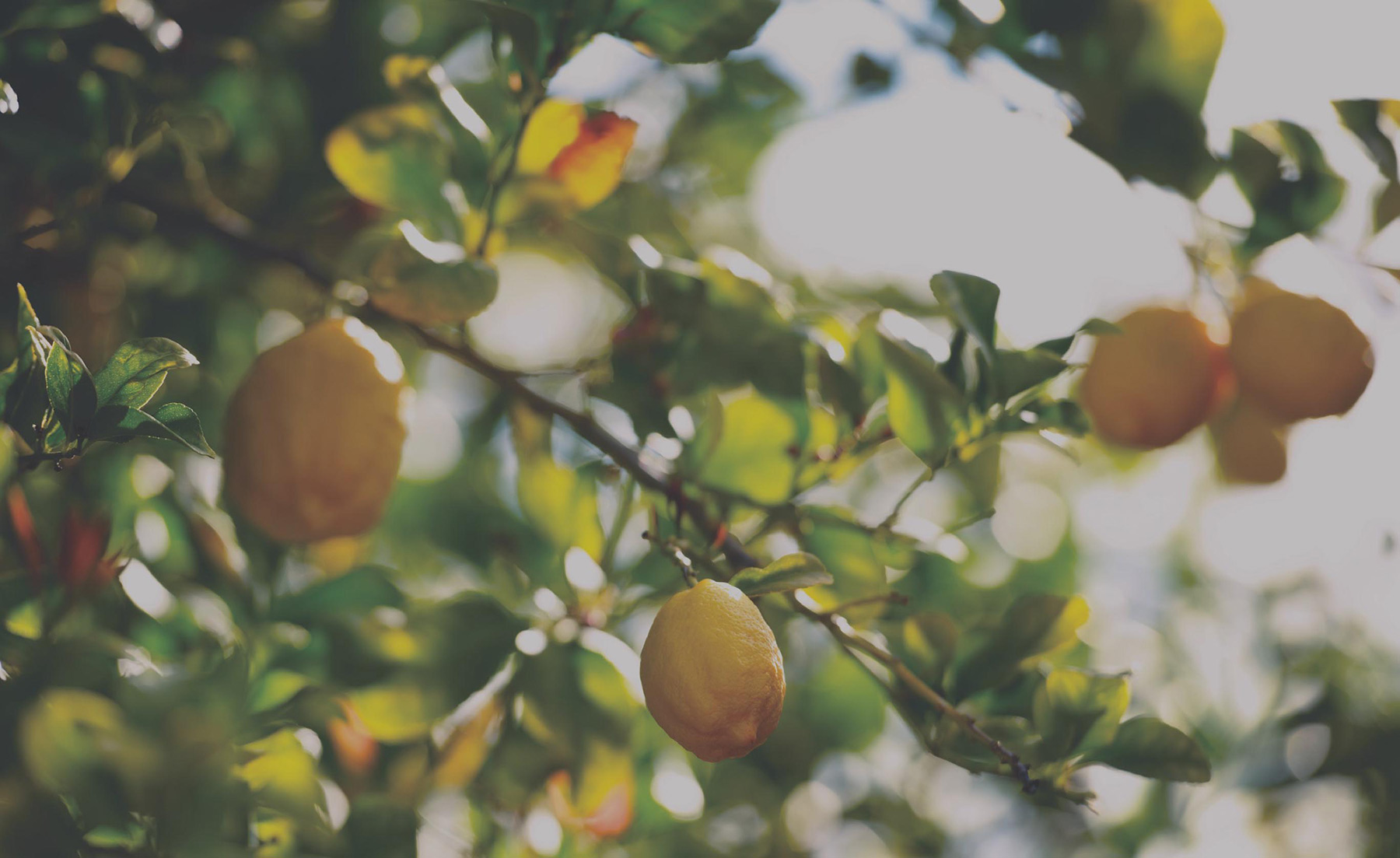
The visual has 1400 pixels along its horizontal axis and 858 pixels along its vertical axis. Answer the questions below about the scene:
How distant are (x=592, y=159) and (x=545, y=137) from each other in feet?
0.13

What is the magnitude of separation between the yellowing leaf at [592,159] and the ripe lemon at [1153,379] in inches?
18.5

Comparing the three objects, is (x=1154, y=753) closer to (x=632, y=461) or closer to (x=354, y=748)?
(x=632, y=461)

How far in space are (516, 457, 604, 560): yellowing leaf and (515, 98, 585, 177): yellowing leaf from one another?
0.84 feet

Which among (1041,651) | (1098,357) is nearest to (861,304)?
(1098,357)

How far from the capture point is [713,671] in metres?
0.44

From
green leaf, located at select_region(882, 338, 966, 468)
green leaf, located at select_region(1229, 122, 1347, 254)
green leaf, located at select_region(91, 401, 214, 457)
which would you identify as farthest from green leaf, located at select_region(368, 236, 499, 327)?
green leaf, located at select_region(1229, 122, 1347, 254)

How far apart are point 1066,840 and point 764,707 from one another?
1.20 meters

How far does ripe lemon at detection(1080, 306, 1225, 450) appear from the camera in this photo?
2.78 feet

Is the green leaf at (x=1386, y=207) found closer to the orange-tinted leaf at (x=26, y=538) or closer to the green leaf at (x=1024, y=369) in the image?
the green leaf at (x=1024, y=369)

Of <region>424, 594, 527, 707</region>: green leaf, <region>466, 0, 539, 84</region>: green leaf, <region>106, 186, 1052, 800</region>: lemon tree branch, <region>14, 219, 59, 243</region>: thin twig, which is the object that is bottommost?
<region>424, 594, 527, 707</region>: green leaf

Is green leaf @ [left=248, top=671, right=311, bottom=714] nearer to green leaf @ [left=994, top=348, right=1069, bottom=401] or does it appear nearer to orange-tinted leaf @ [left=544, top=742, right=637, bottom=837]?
orange-tinted leaf @ [left=544, top=742, right=637, bottom=837]

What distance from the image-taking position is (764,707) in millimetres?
462

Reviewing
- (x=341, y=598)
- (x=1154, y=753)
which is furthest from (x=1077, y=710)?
(x=341, y=598)

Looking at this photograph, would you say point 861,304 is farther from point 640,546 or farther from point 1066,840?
point 1066,840
